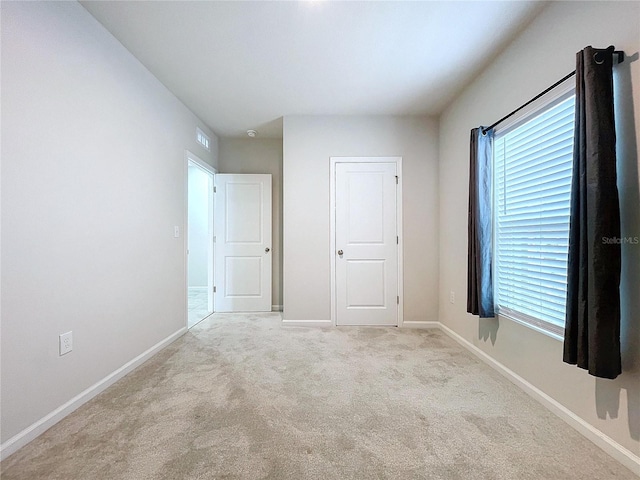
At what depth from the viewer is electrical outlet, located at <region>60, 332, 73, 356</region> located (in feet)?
5.54

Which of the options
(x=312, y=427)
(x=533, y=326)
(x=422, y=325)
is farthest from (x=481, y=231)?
(x=312, y=427)

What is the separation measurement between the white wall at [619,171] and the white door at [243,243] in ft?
8.48

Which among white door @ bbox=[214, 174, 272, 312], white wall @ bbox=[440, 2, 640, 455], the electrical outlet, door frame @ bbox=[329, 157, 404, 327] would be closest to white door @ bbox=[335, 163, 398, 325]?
door frame @ bbox=[329, 157, 404, 327]

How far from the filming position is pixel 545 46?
5.98 ft

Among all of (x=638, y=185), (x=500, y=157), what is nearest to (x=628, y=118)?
(x=638, y=185)

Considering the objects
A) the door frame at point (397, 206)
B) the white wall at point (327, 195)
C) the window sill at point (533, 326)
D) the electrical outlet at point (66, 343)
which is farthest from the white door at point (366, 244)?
the electrical outlet at point (66, 343)

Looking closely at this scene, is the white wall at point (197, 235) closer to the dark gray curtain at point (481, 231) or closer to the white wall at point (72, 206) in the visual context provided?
the white wall at point (72, 206)

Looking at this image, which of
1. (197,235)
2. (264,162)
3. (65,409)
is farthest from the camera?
(197,235)

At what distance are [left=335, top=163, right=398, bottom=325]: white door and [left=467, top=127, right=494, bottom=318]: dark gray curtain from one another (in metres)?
1.16

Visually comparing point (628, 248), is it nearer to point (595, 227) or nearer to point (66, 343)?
point (595, 227)

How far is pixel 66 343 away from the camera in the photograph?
5.63 feet

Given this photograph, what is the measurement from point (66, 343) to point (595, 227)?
2.95 meters

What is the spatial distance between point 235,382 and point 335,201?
224 centimetres

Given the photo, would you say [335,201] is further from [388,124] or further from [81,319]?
[81,319]
